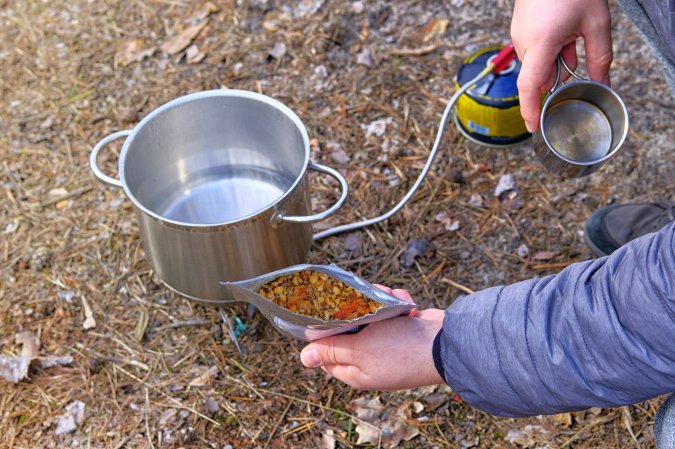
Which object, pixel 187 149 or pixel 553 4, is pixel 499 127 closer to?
pixel 553 4

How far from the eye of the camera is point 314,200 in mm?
2215

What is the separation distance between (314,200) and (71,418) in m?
0.91

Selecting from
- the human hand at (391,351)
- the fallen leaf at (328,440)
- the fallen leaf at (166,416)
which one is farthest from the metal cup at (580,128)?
the fallen leaf at (166,416)

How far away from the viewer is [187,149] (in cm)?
196

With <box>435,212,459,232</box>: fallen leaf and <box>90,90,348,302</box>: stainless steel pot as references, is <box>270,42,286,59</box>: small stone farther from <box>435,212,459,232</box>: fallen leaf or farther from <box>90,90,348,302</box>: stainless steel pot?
<box>435,212,459,232</box>: fallen leaf

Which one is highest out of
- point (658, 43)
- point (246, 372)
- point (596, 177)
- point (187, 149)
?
point (658, 43)

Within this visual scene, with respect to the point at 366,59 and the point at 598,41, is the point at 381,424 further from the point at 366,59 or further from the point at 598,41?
the point at 366,59

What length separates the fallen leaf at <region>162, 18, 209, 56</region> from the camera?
2684 mm

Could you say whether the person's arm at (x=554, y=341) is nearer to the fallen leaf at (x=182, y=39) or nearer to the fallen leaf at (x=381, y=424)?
the fallen leaf at (x=381, y=424)

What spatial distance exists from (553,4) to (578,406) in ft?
2.77

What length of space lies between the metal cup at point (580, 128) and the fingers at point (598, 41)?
4 cm

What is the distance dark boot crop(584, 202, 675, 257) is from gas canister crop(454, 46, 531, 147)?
381 millimetres

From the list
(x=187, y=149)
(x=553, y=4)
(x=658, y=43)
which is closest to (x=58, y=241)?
(x=187, y=149)

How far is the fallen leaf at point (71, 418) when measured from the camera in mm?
1749
